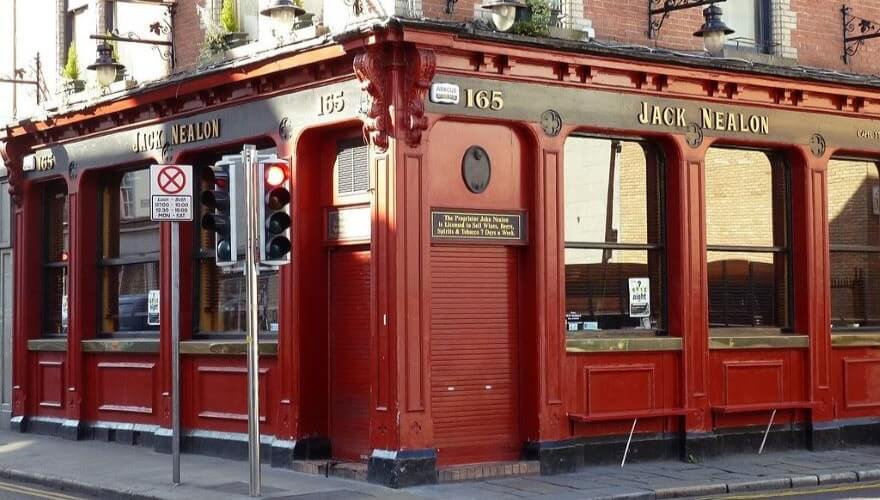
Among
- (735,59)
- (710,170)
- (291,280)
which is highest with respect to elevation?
(735,59)

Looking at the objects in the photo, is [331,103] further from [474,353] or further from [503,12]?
[474,353]

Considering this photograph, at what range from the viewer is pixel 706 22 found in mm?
16922

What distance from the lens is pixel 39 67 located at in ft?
70.6

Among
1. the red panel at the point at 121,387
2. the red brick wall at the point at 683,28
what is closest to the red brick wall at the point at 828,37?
the red brick wall at the point at 683,28

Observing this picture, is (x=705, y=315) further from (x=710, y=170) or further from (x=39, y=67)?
(x=39, y=67)

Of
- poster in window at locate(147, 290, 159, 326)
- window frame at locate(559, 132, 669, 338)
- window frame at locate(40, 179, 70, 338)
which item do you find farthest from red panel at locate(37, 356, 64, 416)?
window frame at locate(559, 132, 669, 338)

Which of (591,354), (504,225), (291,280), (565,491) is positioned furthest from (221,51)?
(565,491)

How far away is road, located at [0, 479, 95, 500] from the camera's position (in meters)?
14.6

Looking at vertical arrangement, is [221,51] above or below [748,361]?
above

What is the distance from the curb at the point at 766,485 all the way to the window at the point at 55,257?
10.7m

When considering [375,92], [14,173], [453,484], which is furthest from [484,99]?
[14,173]

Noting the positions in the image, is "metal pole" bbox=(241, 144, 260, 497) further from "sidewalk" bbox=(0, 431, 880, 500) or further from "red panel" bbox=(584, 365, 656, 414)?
"red panel" bbox=(584, 365, 656, 414)

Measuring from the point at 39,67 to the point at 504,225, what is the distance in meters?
9.58

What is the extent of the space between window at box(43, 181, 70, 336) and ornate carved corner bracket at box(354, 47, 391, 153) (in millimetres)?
8158
